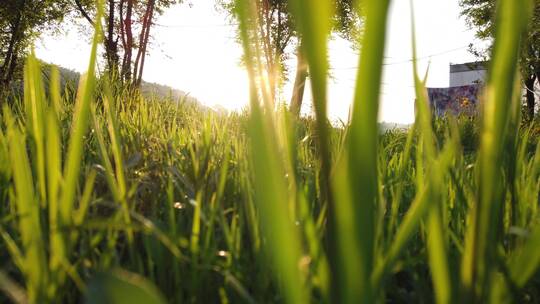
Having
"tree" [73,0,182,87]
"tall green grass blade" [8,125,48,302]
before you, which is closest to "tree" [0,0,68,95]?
"tree" [73,0,182,87]

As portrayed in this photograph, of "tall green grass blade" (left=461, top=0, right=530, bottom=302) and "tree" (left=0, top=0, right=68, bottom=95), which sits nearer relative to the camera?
"tall green grass blade" (left=461, top=0, right=530, bottom=302)

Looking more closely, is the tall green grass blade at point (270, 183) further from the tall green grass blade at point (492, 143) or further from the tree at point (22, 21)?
the tree at point (22, 21)

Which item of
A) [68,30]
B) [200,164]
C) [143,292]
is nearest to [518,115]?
[143,292]

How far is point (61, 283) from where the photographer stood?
0.47m

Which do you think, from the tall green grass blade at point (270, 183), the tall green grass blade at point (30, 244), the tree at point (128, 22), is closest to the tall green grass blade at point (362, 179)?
the tall green grass blade at point (270, 183)

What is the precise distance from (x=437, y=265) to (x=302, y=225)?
235 mm

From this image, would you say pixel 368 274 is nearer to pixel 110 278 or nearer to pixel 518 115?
pixel 110 278

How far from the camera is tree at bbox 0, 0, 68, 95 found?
65.4ft

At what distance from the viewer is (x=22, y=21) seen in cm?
2112

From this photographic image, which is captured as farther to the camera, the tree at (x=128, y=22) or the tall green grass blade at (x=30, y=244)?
the tree at (x=128, y=22)

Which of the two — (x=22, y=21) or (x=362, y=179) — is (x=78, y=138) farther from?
(x=22, y=21)

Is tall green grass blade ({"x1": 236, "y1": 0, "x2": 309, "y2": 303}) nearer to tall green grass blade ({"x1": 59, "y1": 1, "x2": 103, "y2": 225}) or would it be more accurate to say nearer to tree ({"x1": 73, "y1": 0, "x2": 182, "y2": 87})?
tall green grass blade ({"x1": 59, "y1": 1, "x2": 103, "y2": 225})

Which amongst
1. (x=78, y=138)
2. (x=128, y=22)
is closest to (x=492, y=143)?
(x=78, y=138)

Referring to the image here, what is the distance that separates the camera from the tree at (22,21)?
19922 mm
